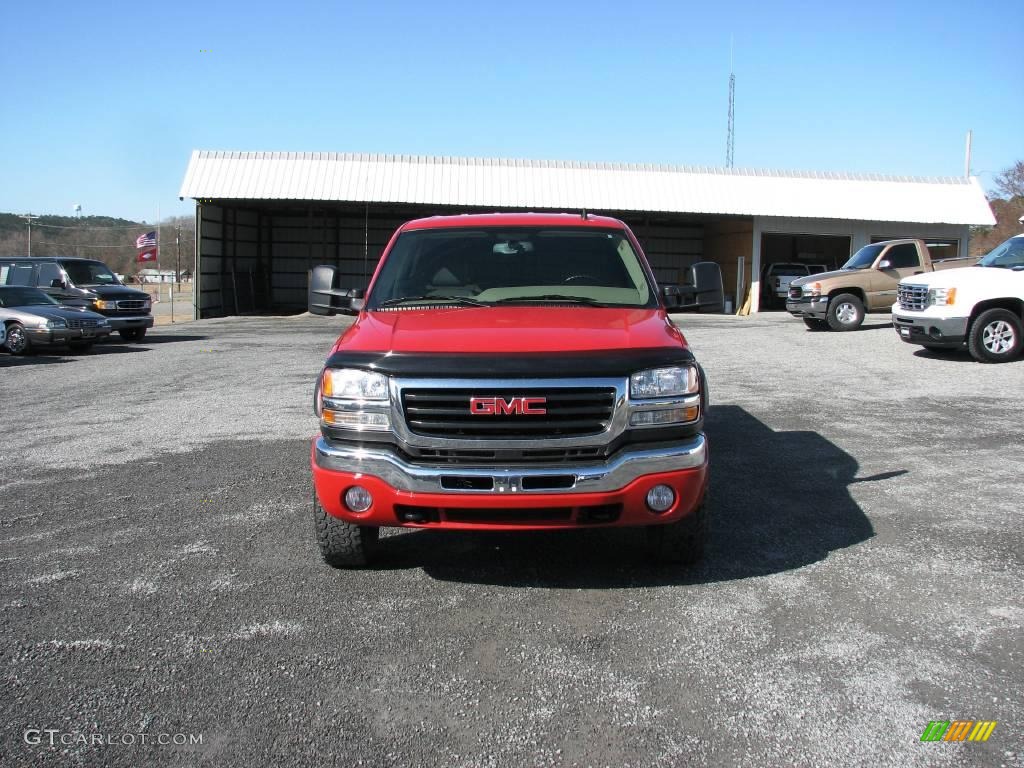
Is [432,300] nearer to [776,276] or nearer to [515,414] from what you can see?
[515,414]

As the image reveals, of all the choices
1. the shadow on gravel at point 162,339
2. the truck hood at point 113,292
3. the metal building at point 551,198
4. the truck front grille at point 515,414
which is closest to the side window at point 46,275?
the truck hood at point 113,292

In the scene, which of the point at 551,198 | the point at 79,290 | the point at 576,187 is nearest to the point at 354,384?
the point at 79,290

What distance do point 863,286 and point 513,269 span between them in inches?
628

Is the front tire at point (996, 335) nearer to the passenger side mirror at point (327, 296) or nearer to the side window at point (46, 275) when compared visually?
the passenger side mirror at point (327, 296)

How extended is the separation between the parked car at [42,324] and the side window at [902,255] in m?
16.9

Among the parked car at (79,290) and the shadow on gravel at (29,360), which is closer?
the shadow on gravel at (29,360)

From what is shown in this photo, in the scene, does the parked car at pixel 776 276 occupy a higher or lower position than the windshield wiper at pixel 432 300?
higher

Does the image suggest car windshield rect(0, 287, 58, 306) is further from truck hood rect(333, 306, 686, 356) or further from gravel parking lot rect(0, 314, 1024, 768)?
truck hood rect(333, 306, 686, 356)

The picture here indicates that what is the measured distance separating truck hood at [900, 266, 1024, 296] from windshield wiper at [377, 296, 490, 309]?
10702mm

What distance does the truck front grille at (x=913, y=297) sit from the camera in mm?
13383

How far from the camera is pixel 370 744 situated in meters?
2.83

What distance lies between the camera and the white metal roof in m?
29.4

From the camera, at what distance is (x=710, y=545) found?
482 cm

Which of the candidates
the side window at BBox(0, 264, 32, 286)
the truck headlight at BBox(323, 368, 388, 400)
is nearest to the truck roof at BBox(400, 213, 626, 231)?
the truck headlight at BBox(323, 368, 388, 400)
